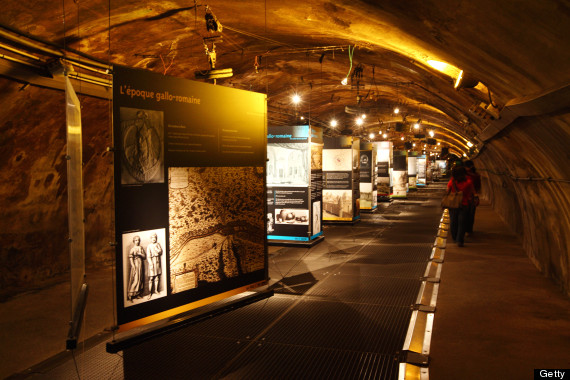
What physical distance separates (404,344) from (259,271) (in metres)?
1.62

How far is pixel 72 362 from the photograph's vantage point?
4094 mm

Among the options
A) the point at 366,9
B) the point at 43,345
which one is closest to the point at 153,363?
the point at 43,345

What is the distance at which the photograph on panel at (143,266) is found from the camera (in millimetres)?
3668

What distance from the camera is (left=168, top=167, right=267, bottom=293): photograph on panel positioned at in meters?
4.06

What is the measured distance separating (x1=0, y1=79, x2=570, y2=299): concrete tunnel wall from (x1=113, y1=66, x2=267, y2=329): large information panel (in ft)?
8.09

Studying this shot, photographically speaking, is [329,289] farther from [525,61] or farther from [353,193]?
[353,193]

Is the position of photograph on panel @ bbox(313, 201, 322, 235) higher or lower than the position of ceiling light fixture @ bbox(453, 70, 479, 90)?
lower

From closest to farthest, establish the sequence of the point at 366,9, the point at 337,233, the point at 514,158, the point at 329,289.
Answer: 1. the point at 366,9
2. the point at 329,289
3. the point at 514,158
4. the point at 337,233

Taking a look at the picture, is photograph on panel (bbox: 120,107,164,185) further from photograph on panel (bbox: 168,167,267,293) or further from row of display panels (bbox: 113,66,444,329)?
photograph on panel (bbox: 168,167,267,293)

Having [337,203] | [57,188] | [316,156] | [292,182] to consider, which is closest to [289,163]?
[292,182]

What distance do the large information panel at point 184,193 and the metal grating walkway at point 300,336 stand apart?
0.49 m

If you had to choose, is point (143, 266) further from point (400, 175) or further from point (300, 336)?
point (400, 175)

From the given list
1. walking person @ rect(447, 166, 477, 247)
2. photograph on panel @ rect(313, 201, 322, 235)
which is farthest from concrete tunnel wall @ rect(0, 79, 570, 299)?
photograph on panel @ rect(313, 201, 322, 235)

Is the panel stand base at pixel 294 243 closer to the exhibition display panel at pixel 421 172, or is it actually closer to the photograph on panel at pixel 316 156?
the photograph on panel at pixel 316 156
